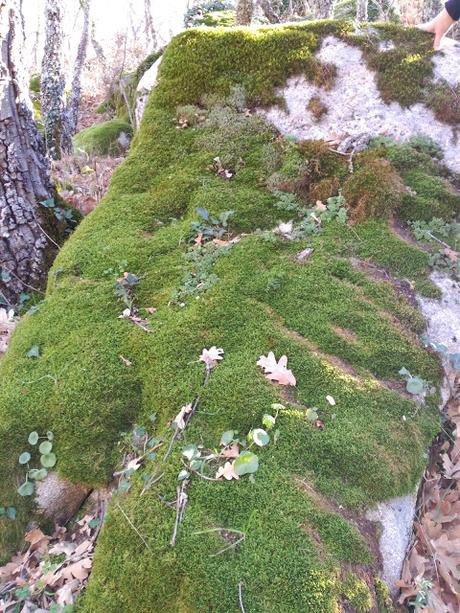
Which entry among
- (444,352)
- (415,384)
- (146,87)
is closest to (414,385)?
(415,384)

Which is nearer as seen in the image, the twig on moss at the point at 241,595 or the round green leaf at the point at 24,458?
the twig on moss at the point at 241,595

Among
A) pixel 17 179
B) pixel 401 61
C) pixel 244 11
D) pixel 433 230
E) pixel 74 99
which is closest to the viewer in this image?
pixel 433 230

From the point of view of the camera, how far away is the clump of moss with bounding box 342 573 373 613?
86.8 inches

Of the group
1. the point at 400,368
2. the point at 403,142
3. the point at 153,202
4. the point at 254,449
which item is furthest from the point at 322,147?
the point at 254,449

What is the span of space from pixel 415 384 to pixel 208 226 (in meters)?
2.25

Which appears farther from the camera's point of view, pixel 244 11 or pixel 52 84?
pixel 244 11

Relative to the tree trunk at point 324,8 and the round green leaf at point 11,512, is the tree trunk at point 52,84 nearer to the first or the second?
the tree trunk at point 324,8

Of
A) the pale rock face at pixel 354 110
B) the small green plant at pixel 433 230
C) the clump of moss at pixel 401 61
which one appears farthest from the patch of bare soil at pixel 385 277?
the clump of moss at pixel 401 61

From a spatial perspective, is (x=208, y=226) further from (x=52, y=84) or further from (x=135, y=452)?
(x=52, y=84)

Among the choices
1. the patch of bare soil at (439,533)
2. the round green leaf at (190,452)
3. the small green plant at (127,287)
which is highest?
the small green plant at (127,287)

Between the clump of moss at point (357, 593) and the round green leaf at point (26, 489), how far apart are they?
2019 millimetres

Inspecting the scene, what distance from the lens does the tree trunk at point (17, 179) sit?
454 centimetres

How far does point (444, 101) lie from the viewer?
15.9 feet

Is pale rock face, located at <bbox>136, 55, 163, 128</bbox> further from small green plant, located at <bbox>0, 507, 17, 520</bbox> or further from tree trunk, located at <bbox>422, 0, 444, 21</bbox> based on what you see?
tree trunk, located at <bbox>422, 0, 444, 21</bbox>
